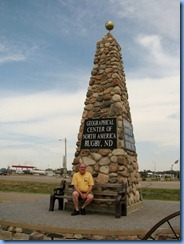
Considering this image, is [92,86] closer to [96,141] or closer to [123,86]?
[123,86]

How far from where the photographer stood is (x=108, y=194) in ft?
24.7

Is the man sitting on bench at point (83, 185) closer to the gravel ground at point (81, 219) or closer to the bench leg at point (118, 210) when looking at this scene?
the gravel ground at point (81, 219)

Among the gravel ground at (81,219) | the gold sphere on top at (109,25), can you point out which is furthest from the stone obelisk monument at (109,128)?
the gravel ground at (81,219)

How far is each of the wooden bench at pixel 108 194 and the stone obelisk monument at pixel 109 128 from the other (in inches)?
9.0

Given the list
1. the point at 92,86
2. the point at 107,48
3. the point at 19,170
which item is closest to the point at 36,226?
the point at 92,86

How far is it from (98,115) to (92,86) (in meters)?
0.90

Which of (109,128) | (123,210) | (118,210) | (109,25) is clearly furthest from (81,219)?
(109,25)

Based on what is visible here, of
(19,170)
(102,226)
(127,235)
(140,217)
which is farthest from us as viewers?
(19,170)

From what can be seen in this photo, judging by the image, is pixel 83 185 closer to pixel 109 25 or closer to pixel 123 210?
pixel 123 210

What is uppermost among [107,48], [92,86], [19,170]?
[107,48]

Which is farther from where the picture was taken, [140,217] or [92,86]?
[92,86]

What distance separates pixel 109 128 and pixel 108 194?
1.76 m

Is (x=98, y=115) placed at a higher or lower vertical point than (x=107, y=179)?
higher

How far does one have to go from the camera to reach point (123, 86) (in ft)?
30.3
